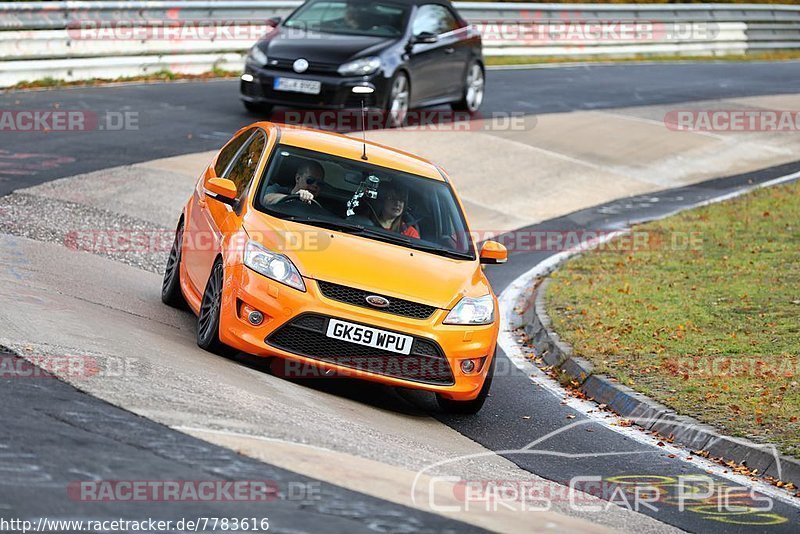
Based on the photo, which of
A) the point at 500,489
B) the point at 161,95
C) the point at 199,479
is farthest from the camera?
the point at 161,95

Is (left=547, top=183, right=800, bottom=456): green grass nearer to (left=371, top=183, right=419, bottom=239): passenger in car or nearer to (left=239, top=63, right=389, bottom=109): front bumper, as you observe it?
(left=371, top=183, right=419, bottom=239): passenger in car

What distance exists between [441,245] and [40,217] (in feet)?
17.1

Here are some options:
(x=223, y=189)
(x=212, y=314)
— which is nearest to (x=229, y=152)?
(x=223, y=189)

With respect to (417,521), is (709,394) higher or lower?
lower

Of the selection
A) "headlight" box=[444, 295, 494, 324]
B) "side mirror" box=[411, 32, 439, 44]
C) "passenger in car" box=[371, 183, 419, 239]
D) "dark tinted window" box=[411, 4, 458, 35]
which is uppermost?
"dark tinted window" box=[411, 4, 458, 35]

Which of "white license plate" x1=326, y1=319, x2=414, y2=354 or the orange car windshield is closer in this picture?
"white license plate" x1=326, y1=319, x2=414, y2=354

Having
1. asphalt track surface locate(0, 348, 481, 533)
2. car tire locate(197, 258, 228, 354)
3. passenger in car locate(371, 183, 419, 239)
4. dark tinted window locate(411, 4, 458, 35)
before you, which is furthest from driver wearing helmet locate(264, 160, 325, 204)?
dark tinted window locate(411, 4, 458, 35)

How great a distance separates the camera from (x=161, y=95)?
21594 millimetres

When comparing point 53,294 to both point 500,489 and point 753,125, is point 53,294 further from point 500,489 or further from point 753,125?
point 753,125

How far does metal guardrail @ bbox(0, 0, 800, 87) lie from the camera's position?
21219 millimetres

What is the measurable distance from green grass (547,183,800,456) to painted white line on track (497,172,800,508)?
333mm

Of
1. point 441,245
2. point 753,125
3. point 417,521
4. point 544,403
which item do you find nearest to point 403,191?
point 441,245
